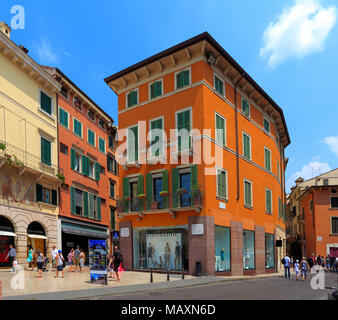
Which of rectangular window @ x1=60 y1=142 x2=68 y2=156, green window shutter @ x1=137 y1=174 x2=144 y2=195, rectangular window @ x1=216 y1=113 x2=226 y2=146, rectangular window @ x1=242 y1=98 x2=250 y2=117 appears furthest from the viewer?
rectangular window @ x1=60 y1=142 x2=68 y2=156

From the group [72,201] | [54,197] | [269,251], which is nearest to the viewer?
[54,197]

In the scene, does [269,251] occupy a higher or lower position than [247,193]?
lower

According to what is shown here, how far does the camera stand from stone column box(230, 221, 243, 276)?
26.2 meters

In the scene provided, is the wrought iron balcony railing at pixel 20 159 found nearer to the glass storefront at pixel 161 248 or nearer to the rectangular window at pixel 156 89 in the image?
the glass storefront at pixel 161 248

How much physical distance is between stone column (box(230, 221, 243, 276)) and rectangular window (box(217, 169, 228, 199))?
85.4 inches

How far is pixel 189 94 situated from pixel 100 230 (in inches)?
763

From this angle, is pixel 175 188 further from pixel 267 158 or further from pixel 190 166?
pixel 267 158

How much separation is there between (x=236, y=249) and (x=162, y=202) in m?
5.83

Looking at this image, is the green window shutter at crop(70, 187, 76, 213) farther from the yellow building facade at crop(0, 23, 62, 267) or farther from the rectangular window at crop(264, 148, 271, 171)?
the rectangular window at crop(264, 148, 271, 171)

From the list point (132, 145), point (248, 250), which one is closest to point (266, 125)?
point (248, 250)

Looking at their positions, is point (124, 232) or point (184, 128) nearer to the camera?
point (184, 128)

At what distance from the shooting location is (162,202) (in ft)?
85.0

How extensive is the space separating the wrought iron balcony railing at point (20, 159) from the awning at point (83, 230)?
4.66 metres

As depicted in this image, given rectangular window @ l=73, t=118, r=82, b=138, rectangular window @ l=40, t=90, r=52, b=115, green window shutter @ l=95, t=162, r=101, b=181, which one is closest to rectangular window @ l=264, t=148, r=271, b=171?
green window shutter @ l=95, t=162, r=101, b=181
